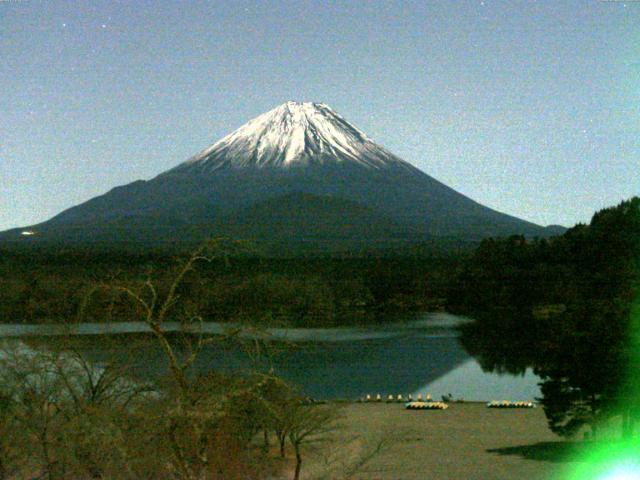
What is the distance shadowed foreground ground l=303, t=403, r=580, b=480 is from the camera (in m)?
12.8

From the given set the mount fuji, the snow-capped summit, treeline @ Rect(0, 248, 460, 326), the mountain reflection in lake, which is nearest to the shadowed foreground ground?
the mountain reflection in lake

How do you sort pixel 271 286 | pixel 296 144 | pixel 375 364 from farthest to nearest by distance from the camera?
pixel 296 144 < pixel 271 286 < pixel 375 364

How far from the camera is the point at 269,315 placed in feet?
17.7

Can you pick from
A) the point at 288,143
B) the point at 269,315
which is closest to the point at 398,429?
the point at 269,315

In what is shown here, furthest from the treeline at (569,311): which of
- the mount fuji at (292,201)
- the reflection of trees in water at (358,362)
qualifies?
the mount fuji at (292,201)

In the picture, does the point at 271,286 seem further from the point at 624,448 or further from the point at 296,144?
the point at 296,144

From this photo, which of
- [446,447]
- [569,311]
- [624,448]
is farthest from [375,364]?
[624,448]

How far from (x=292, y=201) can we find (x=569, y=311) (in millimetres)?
92288

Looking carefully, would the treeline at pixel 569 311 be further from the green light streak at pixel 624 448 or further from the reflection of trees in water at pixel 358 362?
the reflection of trees in water at pixel 358 362

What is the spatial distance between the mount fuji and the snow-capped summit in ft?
0.55

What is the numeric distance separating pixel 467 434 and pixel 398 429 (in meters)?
1.46

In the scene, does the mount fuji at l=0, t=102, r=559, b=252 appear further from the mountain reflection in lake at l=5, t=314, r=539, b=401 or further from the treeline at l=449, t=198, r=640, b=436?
the mountain reflection in lake at l=5, t=314, r=539, b=401

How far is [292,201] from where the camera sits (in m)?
123

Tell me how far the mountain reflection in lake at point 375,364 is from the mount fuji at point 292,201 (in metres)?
53.5
